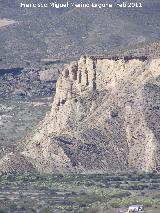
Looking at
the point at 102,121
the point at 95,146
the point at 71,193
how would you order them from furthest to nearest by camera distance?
the point at 102,121
the point at 95,146
the point at 71,193

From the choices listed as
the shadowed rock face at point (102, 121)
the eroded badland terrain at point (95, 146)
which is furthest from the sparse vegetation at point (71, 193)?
the shadowed rock face at point (102, 121)

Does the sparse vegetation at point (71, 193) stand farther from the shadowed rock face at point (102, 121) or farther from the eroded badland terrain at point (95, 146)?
the shadowed rock face at point (102, 121)

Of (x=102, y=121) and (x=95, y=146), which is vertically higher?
(x=102, y=121)

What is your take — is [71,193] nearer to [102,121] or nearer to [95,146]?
[95,146]

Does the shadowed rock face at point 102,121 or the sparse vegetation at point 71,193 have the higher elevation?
the shadowed rock face at point 102,121

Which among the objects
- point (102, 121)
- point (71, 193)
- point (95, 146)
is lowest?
point (71, 193)

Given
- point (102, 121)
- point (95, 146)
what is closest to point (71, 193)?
point (95, 146)

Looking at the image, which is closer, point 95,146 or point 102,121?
point 95,146

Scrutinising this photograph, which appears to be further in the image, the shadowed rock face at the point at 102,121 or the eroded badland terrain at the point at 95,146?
the shadowed rock face at the point at 102,121
